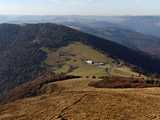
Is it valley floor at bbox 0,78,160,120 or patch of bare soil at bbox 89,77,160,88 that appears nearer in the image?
valley floor at bbox 0,78,160,120

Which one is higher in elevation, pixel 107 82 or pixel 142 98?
pixel 142 98

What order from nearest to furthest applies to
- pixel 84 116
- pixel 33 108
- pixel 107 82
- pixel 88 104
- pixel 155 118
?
pixel 155 118
pixel 84 116
pixel 88 104
pixel 33 108
pixel 107 82

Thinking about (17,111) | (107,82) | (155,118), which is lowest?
(107,82)

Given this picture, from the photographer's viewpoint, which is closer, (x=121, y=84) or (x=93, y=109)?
(x=93, y=109)

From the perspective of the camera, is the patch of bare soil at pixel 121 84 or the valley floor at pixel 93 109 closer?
the valley floor at pixel 93 109

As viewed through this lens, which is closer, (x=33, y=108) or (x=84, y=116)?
(x=84, y=116)

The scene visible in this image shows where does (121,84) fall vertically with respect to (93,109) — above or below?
below

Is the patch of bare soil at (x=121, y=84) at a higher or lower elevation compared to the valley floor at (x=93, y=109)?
lower

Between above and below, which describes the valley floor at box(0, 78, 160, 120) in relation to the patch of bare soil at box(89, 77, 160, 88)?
above

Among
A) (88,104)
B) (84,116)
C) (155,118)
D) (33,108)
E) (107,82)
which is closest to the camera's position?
(155,118)

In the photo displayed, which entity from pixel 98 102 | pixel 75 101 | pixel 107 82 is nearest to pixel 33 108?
pixel 75 101

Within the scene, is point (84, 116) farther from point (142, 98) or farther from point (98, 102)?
point (142, 98)
